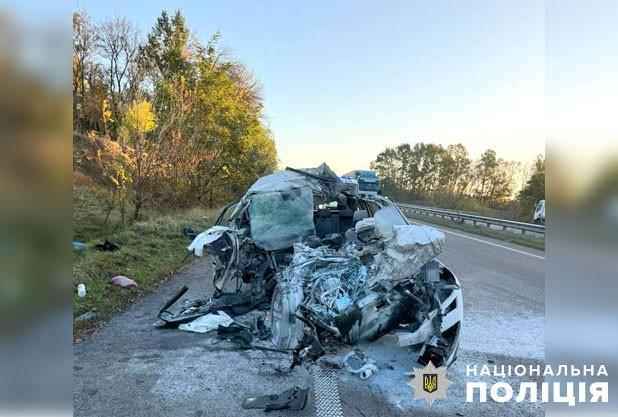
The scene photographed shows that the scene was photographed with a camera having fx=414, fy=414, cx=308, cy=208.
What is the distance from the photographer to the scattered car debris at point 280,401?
330 centimetres

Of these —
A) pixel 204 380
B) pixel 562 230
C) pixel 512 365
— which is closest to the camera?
pixel 562 230

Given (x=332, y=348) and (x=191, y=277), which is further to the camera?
(x=191, y=277)

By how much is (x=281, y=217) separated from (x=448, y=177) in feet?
133

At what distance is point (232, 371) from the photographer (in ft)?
12.9

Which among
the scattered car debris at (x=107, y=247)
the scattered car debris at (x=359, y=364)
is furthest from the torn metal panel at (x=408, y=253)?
the scattered car debris at (x=107, y=247)

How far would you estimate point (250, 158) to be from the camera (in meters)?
25.7

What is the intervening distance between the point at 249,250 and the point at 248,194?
3.00 ft

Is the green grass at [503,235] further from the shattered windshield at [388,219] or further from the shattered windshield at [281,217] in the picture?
the shattered windshield at [281,217]

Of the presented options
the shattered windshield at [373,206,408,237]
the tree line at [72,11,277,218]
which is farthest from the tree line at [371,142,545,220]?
the shattered windshield at [373,206,408,237]

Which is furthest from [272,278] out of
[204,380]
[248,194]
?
[204,380]

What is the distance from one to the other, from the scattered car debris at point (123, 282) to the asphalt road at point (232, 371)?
0.58 metres

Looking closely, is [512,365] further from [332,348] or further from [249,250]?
[249,250]

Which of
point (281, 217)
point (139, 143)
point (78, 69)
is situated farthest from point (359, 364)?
point (139, 143)

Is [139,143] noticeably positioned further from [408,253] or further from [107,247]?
[408,253]
